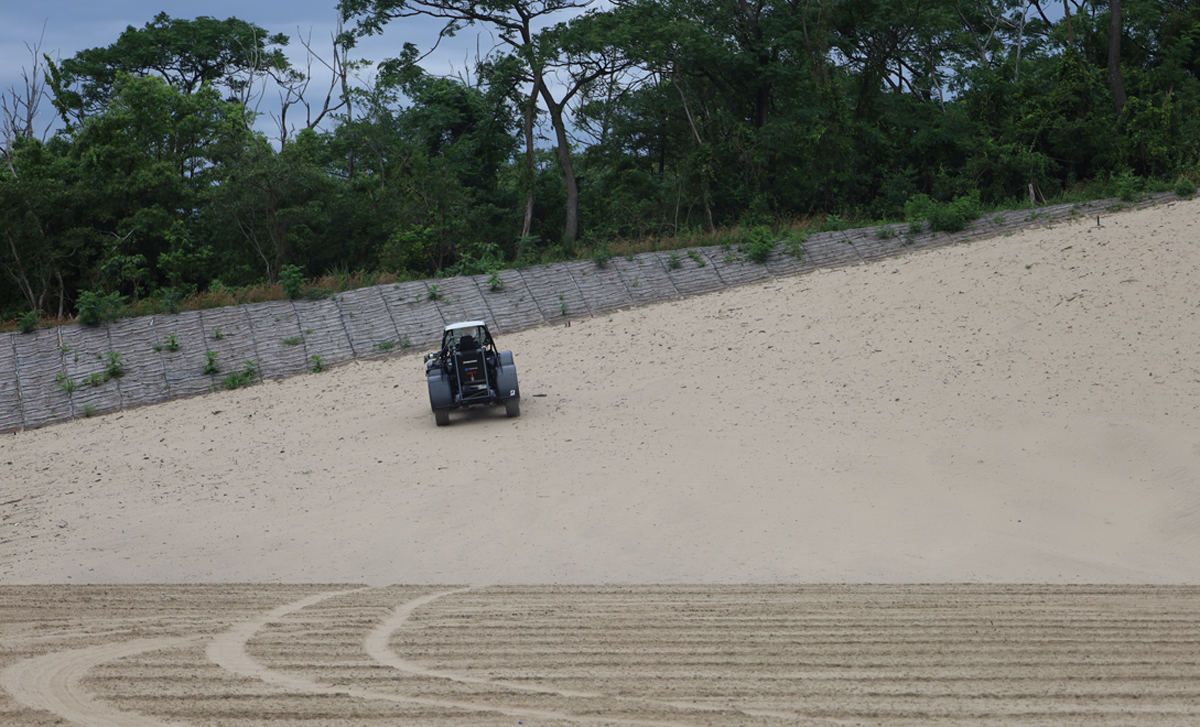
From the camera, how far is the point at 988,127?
93.1 feet

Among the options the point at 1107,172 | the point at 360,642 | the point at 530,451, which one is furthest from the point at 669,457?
the point at 1107,172

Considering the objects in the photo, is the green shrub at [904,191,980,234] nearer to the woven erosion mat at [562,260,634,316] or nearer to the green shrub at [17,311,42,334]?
the woven erosion mat at [562,260,634,316]

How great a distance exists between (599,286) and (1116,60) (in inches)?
620

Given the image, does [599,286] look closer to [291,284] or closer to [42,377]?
[291,284]

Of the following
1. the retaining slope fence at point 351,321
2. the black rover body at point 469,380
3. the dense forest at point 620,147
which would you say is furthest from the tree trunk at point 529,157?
the black rover body at point 469,380

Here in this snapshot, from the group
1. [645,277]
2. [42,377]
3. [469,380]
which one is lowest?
[469,380]

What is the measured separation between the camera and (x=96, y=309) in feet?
65.4

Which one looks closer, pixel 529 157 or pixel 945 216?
pixel 945 216

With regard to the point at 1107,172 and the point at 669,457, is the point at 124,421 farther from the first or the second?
the point at 1107,172

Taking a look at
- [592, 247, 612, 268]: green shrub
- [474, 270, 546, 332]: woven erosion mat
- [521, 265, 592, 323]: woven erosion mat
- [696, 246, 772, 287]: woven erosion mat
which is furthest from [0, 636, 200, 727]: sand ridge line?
[696, 246, 772, 287]: woven erosion mat

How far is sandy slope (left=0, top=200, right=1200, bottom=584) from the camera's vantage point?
10.2 metres

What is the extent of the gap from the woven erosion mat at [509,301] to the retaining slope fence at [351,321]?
3cm

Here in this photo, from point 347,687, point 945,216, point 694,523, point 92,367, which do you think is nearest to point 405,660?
point 347,687

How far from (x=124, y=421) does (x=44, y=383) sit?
2416 millimetres
